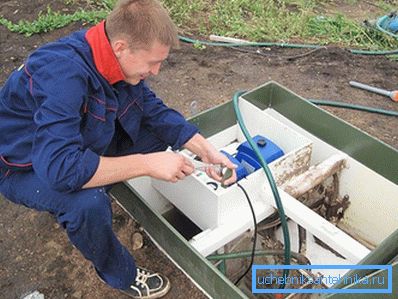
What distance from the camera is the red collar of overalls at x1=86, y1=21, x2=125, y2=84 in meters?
1.67

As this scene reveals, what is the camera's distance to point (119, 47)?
1650mm

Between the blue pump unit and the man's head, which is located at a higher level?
the man's head

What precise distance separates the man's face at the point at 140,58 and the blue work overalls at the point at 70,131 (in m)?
0.03

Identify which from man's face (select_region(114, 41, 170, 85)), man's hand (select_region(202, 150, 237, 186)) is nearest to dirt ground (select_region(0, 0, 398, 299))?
man's hand (select_region(202, 150, 237, 186))

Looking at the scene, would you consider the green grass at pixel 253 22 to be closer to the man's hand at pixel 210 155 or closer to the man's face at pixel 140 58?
the man's hand at pixel 210 155

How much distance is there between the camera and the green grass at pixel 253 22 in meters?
3.98

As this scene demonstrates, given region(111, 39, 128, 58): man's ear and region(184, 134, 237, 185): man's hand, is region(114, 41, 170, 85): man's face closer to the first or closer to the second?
region(111, 39, 128, 58): man's ear

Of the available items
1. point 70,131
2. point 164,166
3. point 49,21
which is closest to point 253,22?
point 49,21

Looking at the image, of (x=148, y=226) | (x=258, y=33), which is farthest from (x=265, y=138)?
(x=258, y=33)

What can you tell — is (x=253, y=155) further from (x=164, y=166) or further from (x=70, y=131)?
(x=70, y=131)

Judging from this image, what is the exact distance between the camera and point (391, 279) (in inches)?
63.1

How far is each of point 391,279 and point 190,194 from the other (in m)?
0.90

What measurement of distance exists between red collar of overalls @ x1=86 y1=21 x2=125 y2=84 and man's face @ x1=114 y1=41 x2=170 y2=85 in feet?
0.07

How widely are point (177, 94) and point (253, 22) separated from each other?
4.44ft
